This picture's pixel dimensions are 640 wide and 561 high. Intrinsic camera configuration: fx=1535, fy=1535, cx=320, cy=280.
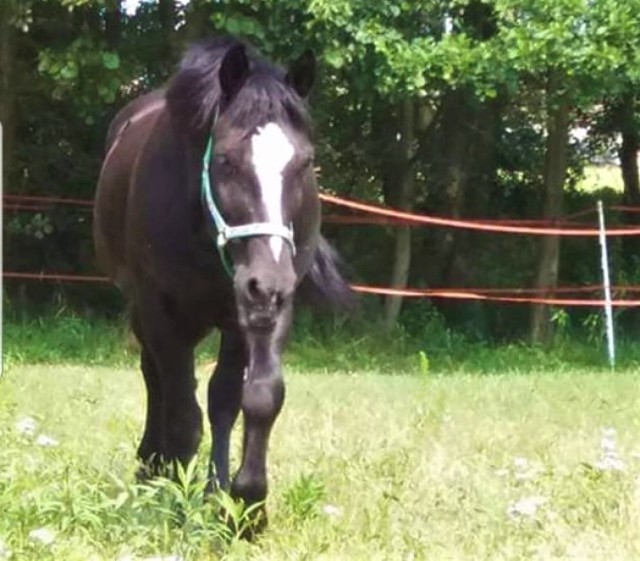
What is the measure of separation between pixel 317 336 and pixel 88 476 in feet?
29.6

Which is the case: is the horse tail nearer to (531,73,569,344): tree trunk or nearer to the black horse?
the black horse

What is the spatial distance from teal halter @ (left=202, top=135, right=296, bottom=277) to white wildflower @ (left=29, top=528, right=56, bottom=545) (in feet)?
3.86

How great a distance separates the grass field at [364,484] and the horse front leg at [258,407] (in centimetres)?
15

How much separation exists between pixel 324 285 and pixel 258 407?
Answer: 1.50 m

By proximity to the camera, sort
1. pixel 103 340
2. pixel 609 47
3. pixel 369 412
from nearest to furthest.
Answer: pixel 369 412 < pixel 609 47 < pixel 103 340

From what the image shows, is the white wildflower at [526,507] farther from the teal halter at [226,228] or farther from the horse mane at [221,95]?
the horse mane at [221,95]

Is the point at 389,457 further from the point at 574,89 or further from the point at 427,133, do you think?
the point at 427,133

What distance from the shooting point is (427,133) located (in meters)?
16.9

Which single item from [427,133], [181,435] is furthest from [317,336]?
[181,435]

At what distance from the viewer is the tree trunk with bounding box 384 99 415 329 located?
16.0 m

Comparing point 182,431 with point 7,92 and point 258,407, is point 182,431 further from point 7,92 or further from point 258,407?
point 7,92

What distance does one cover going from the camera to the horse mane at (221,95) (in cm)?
532

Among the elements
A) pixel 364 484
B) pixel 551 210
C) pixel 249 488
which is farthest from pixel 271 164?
pixel 551 210

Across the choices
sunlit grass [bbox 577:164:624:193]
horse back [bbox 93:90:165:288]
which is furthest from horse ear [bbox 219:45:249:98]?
sunlit grass [bbox 577:164:624:193]
